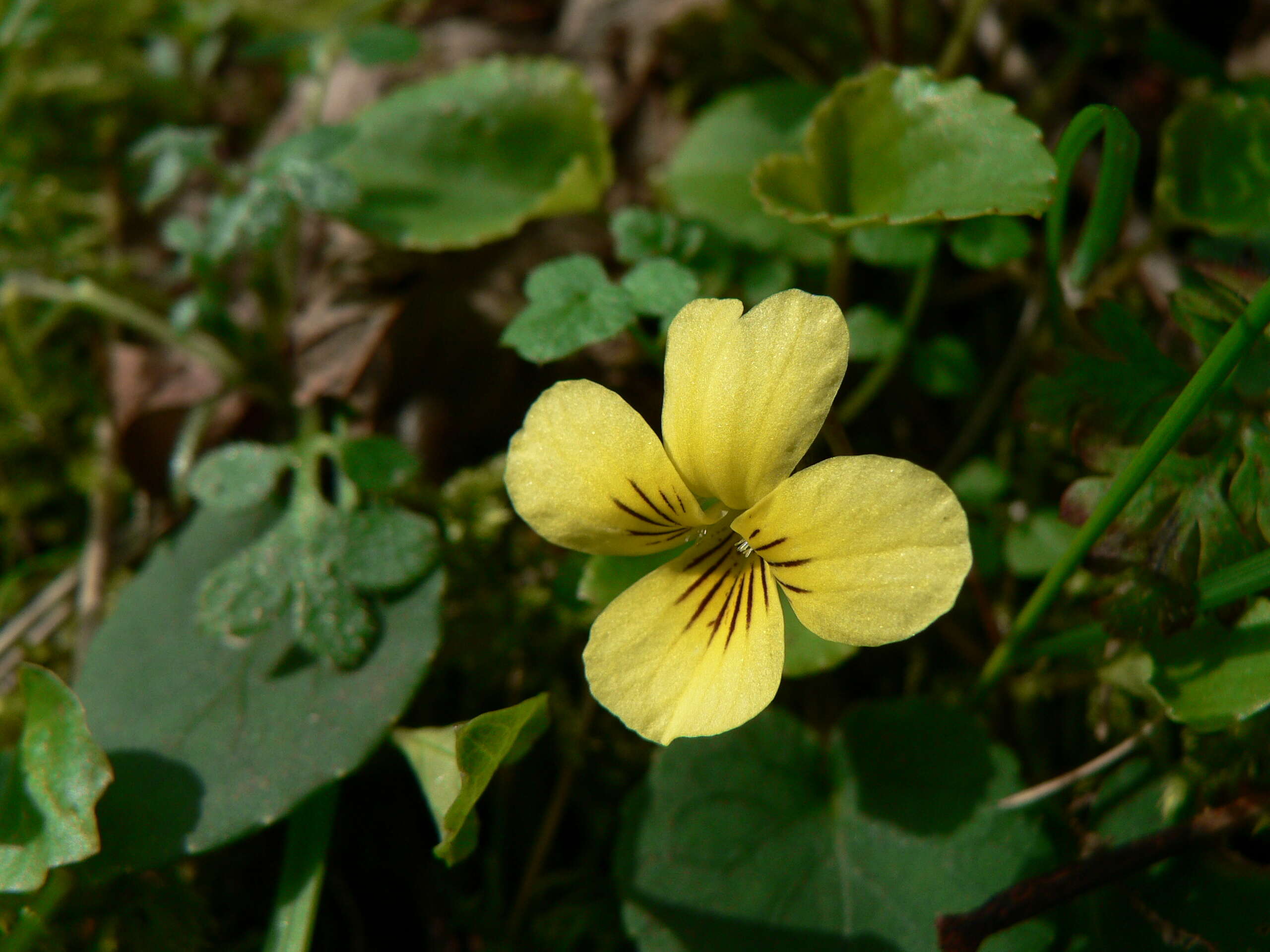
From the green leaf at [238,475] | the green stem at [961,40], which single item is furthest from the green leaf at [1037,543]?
the green leaf at [238,475]

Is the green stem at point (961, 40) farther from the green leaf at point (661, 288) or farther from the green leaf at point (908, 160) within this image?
the green leaf at point (661, 288)

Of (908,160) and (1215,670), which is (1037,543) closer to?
(1215,670)

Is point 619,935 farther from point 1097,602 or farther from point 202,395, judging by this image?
point 202,395

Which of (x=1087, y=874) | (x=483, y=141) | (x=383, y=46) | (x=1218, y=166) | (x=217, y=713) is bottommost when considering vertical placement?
(x=217, y=713)

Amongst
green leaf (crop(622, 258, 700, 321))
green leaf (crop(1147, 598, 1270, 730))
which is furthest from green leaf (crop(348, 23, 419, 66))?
green leaf (crop(1147, 598, 1270, 730))

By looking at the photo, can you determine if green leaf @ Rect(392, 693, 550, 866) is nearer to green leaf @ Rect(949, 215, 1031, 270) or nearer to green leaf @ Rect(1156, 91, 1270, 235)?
green leaf @ Rect(949, 215, 1031, 270)

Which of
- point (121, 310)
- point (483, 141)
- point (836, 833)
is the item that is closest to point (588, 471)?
point (836, 833)
